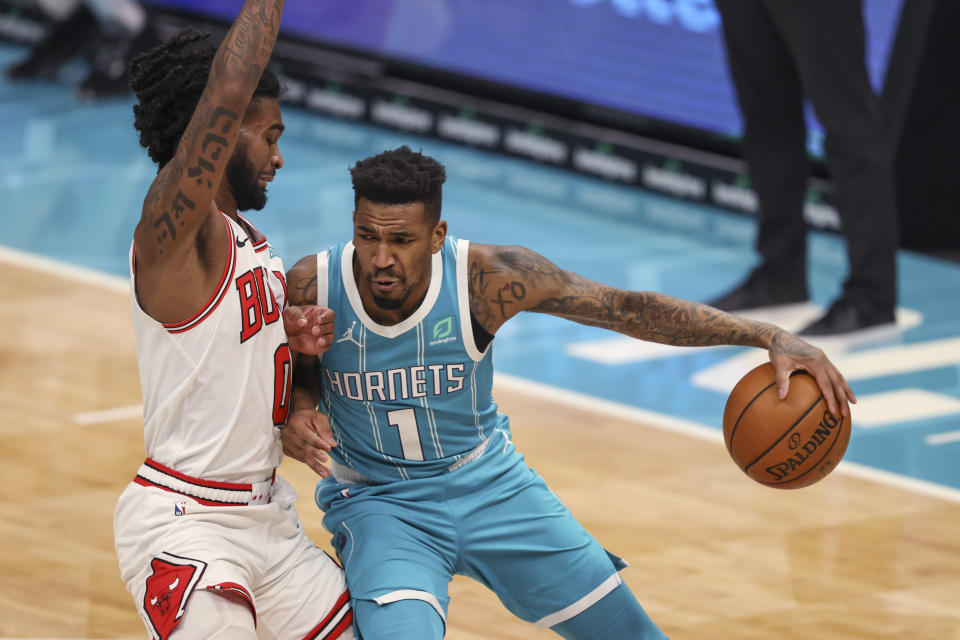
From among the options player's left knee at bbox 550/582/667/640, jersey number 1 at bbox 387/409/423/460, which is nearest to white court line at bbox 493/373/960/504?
player's left knee at bbox 550/582/667/640

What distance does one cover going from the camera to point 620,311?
13.1ft

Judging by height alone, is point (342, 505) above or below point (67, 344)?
above

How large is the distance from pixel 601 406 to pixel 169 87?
3823 mm

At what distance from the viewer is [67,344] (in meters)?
7.48

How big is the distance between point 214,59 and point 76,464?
3194 millimetres

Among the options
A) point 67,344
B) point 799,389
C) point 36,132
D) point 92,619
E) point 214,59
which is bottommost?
point 36,132

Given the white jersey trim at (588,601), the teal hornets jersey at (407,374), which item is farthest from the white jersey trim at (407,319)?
the white jersey trim at (588,601)

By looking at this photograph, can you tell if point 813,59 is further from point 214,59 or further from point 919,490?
point 214,59

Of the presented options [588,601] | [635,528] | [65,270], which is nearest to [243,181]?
[588,601]

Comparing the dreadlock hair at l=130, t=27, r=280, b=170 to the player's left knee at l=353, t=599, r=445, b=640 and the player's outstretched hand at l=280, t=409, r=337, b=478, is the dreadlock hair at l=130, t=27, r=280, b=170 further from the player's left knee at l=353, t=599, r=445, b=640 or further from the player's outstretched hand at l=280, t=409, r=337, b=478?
the player's left knee at l=353, t=599, r=445, b=640

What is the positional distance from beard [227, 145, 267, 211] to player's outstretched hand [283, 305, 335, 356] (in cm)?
31

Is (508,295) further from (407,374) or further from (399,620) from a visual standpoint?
(399,620)

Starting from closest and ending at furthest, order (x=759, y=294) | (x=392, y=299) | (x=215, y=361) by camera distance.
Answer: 1. (x=215, y=361)
2. (x=392, y=299)
3. (x=759, y=294)

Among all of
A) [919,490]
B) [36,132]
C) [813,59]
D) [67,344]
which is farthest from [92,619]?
[36,132]
